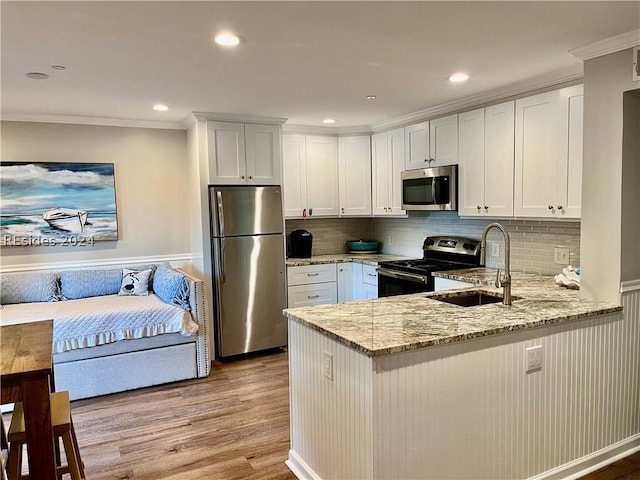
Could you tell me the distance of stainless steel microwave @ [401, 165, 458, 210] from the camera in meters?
4.12

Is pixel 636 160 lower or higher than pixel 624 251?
higher

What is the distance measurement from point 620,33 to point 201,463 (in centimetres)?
322

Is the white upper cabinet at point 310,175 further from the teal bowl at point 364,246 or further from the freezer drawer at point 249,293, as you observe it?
the freezer drawer at point 249,293

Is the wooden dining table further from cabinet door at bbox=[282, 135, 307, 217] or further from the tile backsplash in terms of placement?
the tile backsplash

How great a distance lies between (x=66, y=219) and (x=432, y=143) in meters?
3.48

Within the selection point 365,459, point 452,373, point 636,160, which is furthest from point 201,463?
point 636,160

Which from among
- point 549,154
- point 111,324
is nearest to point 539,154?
point 549,154

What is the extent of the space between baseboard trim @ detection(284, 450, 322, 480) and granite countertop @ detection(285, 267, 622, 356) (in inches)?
30.9

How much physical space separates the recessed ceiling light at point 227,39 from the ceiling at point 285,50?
0.13 feet

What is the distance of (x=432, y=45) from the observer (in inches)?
100

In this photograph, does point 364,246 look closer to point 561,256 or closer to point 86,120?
point 561,256

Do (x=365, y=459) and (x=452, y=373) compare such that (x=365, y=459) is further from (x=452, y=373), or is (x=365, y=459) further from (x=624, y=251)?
(x=624, y=251)

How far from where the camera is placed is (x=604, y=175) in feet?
8.39

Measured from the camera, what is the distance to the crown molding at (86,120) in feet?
13.6
